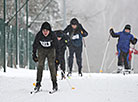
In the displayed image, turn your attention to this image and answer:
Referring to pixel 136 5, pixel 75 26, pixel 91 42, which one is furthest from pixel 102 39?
pixel 75 26

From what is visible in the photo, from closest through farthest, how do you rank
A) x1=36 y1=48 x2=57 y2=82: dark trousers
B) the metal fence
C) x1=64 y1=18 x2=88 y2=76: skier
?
x1=36 y1=48 x2=57 y2=82: dark trousers, x1=64 y1=18 x2=88 y2=76: skier, the metal fence

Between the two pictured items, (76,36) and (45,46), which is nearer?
(45,46)

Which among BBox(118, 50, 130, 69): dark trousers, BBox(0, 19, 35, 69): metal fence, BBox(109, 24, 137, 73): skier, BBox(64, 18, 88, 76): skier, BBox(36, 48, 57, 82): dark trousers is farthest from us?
BBox(0, 19, 35, 69): metal fence

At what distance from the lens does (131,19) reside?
234 ft

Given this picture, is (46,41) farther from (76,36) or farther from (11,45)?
(11,45)

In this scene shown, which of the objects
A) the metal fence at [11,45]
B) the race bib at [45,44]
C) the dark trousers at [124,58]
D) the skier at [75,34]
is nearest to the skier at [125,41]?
the dark trousers at [124,58]

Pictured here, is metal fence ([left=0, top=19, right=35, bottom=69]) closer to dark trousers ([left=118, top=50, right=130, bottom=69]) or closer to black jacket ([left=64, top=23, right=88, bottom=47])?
black jacket ([left=64, top=23, right=88, bottom=47])

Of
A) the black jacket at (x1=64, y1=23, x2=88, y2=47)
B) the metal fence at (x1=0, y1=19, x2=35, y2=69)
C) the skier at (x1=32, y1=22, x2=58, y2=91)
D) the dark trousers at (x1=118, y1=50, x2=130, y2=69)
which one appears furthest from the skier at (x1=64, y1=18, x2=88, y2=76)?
the skier at (x1=32, y1=22, x2=58, y2=91)

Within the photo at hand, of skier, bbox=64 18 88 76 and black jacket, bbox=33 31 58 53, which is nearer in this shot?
black jacket, bbox=33 31 58 53

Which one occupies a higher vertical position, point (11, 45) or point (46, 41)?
point (46, 41)

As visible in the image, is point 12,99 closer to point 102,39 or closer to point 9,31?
point 9,31

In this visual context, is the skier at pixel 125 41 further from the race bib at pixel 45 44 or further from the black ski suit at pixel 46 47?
the race bib at pixel 45 44

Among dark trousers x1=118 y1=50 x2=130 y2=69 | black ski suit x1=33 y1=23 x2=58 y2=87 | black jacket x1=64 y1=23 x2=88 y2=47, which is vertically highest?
black jacket x1=64 y1=23 x2=88 y2=47

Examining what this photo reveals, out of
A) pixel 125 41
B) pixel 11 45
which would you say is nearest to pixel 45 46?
pixel 125 41
